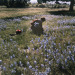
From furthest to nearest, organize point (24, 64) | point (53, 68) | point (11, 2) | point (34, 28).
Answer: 1. point (11, 2)
2. point (34, 28)
3. point (24, 64)
4. point (53, 68)

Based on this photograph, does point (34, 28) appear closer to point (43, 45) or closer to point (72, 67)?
point (43, 45)

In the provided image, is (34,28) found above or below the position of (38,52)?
above

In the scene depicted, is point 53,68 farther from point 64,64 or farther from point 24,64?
point 24,64

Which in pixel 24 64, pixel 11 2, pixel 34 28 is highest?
pixel 11 2

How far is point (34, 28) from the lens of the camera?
8.62 metres

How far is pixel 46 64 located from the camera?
14.8ft

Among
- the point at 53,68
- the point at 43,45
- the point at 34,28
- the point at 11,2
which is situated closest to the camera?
the point at 53,68

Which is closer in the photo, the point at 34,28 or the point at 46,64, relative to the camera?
the point at 46,64

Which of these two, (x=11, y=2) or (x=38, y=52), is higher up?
(x=11, y=2)

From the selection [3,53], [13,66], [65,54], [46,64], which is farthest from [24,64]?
[65,54]

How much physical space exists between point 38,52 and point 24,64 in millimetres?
917

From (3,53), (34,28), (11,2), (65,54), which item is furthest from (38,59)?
(11,2)

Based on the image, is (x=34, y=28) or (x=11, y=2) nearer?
(x=34, y=28)

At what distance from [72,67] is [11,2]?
127 ft
